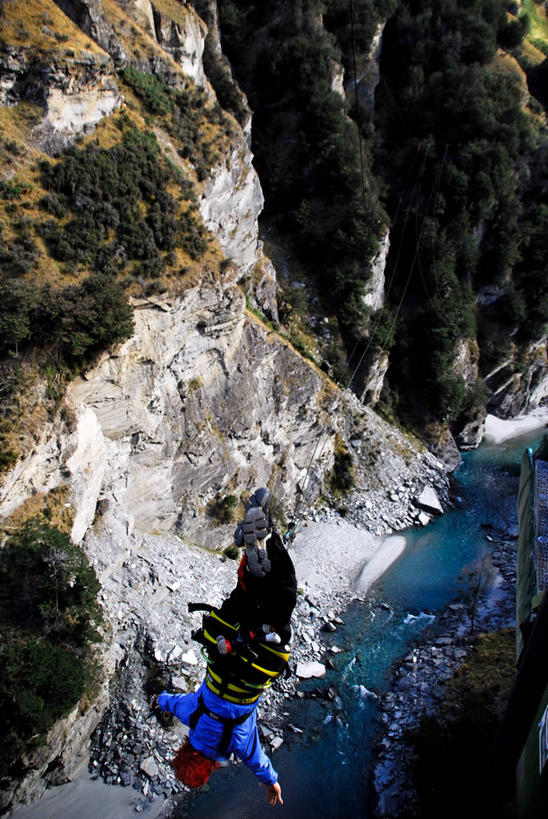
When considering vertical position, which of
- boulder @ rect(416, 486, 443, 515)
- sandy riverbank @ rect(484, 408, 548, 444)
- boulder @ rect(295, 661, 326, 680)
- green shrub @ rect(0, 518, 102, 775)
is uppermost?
sandy riverbank @ rect(484, 408, 548, 444)

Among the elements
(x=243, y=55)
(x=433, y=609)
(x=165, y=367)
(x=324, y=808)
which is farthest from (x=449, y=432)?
(x=243, y=55)

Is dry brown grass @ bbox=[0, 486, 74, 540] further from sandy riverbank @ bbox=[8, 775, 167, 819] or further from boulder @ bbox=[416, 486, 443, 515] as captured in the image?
boulder @ bbox=[416, 486, 443, 515]

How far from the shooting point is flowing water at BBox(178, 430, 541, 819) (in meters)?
14.0

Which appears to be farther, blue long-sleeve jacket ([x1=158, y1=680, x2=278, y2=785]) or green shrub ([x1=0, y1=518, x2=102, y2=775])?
green shrub ([x1=0, y1=518, x2=102, y2=775])

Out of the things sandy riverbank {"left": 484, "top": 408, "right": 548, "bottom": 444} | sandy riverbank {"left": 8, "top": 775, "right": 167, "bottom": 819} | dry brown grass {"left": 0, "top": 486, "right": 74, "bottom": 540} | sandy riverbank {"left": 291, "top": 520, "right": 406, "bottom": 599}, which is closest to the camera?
sandy riverbank {"left": 8, "top": 775, "right": 167, "bottom": 819}

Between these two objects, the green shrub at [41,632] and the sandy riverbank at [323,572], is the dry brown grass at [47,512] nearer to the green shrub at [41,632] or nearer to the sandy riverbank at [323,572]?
the green shrub at [41,632]

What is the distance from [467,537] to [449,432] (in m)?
11.3

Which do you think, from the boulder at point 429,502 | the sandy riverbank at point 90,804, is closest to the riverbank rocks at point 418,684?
the boulder at point 429,502

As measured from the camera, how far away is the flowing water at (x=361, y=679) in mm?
14016

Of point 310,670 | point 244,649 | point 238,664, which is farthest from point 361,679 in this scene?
point 244,649

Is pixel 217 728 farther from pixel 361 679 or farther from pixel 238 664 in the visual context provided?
pixel 361 679

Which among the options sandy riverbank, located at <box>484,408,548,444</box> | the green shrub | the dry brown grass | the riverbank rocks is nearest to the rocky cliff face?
the dry brown grass

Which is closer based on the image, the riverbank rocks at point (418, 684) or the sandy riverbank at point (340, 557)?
the riverbank rocks at point (418, 684)

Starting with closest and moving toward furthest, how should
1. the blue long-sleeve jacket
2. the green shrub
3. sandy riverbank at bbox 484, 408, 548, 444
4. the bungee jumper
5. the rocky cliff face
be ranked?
the bungee jumper, the blue long-sleeve jacket, the green shrub, the rocky cliff face, sandy riverbank at bbox 484, 408, 548, 444
